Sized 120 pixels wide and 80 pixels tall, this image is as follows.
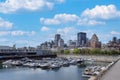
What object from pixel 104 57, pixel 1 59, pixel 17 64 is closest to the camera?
pixel 17 64

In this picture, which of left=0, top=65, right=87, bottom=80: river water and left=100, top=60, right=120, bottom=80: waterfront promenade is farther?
left=0, top=65, right=87, bottom=80: river water

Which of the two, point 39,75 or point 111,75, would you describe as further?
point 39,75

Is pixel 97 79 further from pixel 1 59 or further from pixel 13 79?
pixel 1 59

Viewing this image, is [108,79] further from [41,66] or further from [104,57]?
[104,57]

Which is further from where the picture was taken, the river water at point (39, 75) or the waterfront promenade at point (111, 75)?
the river water at point (39, 75)

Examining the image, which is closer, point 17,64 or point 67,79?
point 67,79

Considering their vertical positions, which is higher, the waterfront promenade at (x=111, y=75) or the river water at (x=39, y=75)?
the waterfront promenade at (x=111, y=75)

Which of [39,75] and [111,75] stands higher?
[111,75]

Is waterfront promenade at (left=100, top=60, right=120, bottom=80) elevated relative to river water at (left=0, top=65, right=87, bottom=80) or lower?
elevated

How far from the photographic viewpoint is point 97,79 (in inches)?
1500

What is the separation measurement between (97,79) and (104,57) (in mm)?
120344

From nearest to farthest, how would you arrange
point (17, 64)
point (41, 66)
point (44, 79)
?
1. point (44, 79)
2. point (41, 66)
3. point (17, 64)

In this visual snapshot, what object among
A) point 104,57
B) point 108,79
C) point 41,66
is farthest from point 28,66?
point 108,79

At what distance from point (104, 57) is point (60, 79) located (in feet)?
298
